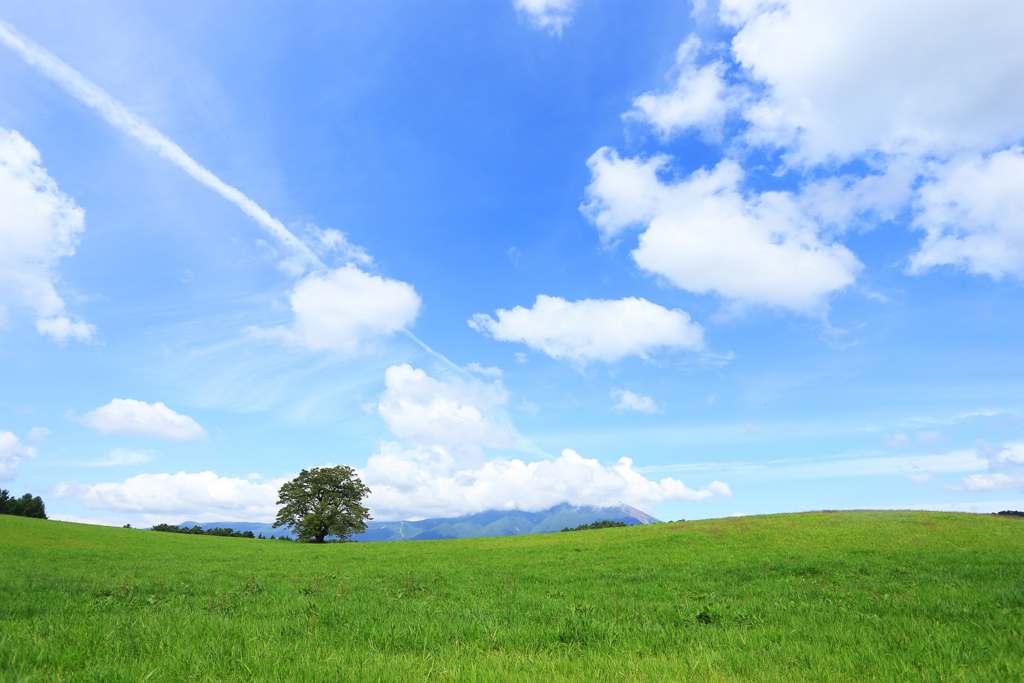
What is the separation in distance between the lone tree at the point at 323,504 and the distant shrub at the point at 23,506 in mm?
58256

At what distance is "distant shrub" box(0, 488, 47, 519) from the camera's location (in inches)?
3580

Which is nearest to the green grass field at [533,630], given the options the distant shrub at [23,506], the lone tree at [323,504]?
the lone tree at [323,504]

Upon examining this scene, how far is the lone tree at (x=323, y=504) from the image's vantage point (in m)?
72.5

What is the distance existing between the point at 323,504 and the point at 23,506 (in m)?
68.8

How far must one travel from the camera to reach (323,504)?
74.3m

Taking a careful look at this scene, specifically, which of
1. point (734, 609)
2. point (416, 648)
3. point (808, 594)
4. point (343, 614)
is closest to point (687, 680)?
point (416, 648)

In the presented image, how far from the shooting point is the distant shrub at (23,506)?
90931 millimetres

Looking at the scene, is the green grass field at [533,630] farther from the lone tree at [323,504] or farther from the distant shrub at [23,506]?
the distant shrub at [23,506]

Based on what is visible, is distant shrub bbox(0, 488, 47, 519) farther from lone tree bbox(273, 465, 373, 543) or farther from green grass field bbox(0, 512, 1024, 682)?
green grass field bbox(0, 512, 1024, 682)

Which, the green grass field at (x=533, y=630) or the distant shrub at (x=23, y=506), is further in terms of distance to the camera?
the distant shrub at (x=23, y=506)

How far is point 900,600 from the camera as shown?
9.81 metres

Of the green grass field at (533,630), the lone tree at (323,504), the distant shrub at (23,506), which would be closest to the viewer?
the green grass field at (533,630)

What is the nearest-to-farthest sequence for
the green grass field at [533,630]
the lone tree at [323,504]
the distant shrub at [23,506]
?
the green grass field at [533,630] < the lone tree at [323,504] < the distant shrub at [23,506]

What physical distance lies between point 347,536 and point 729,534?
193ft
